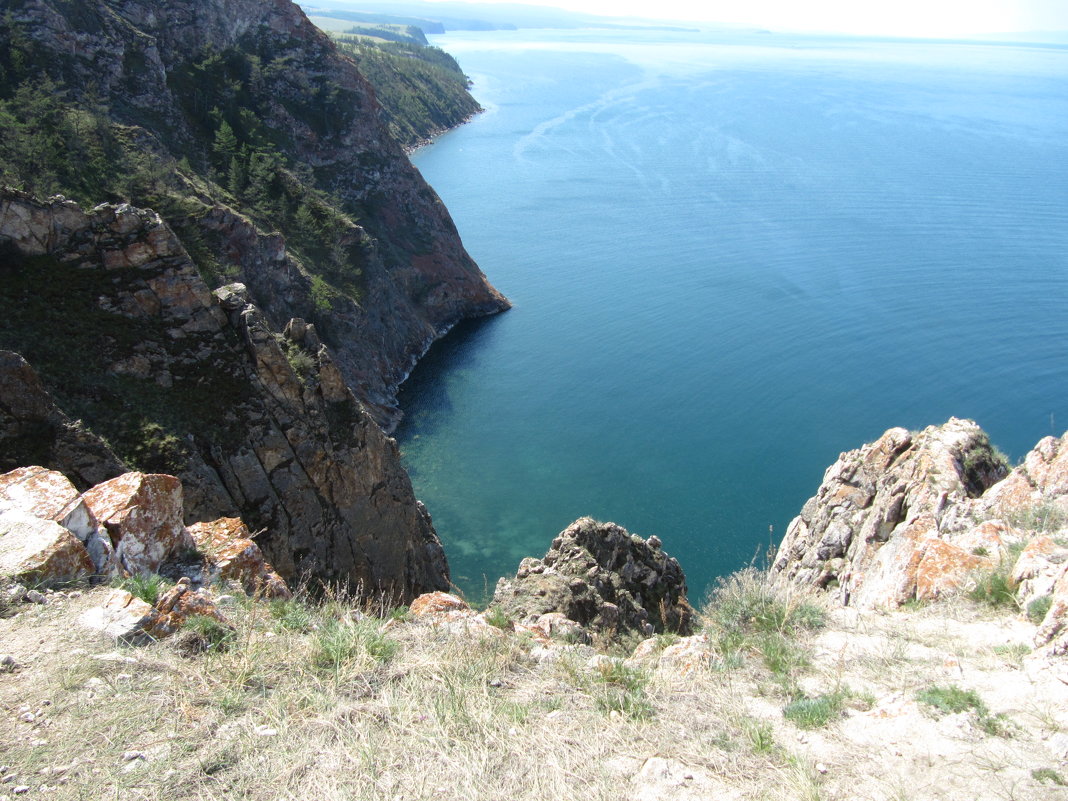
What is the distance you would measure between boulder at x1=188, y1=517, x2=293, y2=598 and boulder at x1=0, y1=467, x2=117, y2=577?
179 cm

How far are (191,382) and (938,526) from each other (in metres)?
21.4

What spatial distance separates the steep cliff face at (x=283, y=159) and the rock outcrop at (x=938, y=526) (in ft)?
103

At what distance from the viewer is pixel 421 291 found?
65062 mm

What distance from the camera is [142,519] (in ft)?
36.0

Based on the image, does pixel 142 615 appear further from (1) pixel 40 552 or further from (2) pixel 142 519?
(2) pixel 142 519

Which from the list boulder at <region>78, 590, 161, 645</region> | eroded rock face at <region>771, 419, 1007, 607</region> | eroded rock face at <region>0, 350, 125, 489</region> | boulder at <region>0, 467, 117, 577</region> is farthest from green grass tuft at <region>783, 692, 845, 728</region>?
eroded rock face at <region>0, 350, 125, 489</region>

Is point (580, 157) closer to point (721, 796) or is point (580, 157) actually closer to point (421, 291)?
point (421, 291)

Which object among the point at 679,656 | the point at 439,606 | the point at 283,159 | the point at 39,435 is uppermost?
the point at 283,159

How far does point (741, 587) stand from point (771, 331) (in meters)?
51.7

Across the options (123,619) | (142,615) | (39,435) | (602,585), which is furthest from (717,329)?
(123,619)

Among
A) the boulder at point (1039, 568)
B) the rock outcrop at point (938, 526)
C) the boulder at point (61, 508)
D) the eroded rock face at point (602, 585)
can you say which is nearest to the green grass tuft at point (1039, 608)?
the rock outcrop at point (938, 526)

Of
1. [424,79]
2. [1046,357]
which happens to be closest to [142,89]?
[1046,357]

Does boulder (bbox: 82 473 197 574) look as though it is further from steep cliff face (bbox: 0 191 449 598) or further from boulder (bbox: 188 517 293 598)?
steep cliff face (bbox: 0 191 449 598)

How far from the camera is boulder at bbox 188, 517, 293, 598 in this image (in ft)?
38.2
